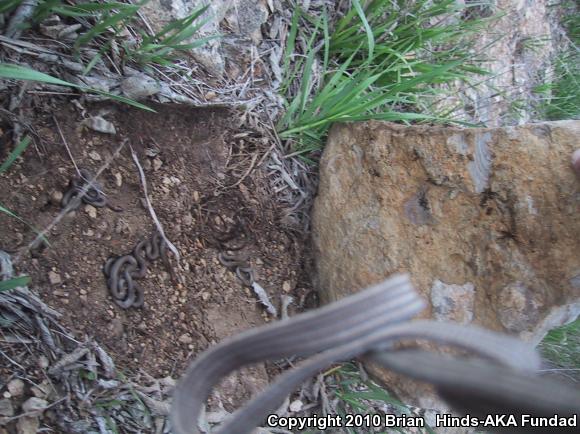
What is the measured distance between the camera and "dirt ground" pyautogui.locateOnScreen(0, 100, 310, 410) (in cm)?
168

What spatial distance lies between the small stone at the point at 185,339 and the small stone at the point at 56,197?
26.3 inches

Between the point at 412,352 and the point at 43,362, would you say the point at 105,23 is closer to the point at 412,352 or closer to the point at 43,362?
the point at 43,362

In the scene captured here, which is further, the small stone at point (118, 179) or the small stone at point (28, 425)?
the small stone at point (118, 179)

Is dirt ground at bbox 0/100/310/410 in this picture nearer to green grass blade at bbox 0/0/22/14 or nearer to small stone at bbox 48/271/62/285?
small stone at bbox 48/271/62/285

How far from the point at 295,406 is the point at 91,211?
1147 mm

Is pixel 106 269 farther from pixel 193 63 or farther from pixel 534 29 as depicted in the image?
pixel 534 29

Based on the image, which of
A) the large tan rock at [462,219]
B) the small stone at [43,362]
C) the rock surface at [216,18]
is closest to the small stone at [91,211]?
the small stone at [43,362]

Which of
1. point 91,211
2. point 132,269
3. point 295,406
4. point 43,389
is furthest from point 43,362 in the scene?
point 295,406

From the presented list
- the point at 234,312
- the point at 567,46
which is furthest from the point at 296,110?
the point at 567,46

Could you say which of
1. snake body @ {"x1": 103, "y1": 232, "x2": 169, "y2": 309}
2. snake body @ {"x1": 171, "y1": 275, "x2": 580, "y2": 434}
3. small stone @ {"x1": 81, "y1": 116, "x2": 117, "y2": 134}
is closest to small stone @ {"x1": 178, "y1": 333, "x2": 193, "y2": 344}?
snake body @ {"x1": 103, "y1": 232, "x2": 169, "y2": 309}

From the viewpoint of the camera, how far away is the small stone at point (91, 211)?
5.84ft

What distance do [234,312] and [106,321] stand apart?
0.52m

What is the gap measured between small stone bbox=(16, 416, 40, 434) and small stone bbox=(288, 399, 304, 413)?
0.97 metres

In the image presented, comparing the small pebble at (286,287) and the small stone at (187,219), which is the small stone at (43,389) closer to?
the small stone at (187,219)
